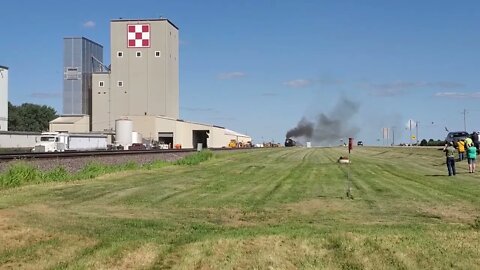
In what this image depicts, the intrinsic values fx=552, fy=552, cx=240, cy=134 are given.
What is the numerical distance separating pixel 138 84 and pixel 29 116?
65454mm

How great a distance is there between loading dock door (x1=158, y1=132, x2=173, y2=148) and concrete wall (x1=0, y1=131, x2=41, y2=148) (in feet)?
80.8

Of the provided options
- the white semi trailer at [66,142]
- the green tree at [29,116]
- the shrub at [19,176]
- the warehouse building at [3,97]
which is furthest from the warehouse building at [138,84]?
the shrub at [19,176]

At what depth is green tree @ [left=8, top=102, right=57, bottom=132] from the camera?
5728 inches

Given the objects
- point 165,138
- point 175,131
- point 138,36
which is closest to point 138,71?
point 138,36

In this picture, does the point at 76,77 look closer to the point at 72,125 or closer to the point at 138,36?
the point at 72,125

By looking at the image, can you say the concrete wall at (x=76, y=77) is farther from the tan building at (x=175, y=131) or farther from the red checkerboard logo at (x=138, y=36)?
the tan building at (x=175, y=131)

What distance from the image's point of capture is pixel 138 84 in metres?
101

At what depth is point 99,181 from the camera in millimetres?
21516

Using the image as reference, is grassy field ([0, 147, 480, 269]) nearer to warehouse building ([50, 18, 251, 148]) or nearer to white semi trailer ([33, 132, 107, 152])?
white semi trailer ([33, 132, 107, 152])

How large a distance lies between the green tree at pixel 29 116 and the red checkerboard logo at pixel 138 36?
58494mm

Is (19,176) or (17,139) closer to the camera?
(19,176)

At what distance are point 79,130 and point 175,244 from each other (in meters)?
99.9

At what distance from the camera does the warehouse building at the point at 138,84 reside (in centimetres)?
10112

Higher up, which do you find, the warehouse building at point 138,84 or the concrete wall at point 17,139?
the warehouse building at point 138,84
